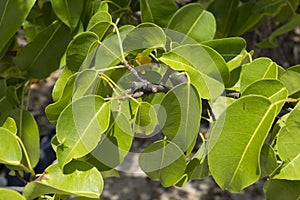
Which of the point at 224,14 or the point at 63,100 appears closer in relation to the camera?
the point at 63,100

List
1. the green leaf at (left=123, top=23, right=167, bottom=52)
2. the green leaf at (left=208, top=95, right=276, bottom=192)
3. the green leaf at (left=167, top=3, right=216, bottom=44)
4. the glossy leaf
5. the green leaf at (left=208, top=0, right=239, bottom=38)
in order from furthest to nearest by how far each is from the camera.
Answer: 1. the green leaf at (left=208, top=0, right=239, bottom=38)
2. the glossy leaf
3. the green leaf at (left=167, top=3, right=216, bottom=44)
4. the green leaf at (left=123, top=23, right=167, bottom=52)
5. the green leaf at (left=208, top=95, right=276, bottom=192)

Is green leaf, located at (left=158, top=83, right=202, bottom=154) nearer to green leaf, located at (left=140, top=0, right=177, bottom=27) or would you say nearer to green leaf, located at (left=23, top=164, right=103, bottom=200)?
green leaf, located at (left=23, top=164, right=103, bottom=200)

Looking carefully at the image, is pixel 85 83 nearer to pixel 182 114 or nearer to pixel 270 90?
pixel 182 114

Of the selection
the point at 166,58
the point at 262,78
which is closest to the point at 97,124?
the point at 166,58

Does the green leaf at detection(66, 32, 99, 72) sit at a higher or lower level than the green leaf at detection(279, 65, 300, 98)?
higher

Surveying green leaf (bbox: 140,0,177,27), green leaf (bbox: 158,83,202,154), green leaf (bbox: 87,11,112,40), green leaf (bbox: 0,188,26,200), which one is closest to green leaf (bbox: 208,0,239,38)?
green leaf (bbox: 140,0,177,27)

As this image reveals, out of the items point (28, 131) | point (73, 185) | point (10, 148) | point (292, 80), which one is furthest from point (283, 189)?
point (28, 131)

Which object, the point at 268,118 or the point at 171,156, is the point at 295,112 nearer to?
the point at 268,118
